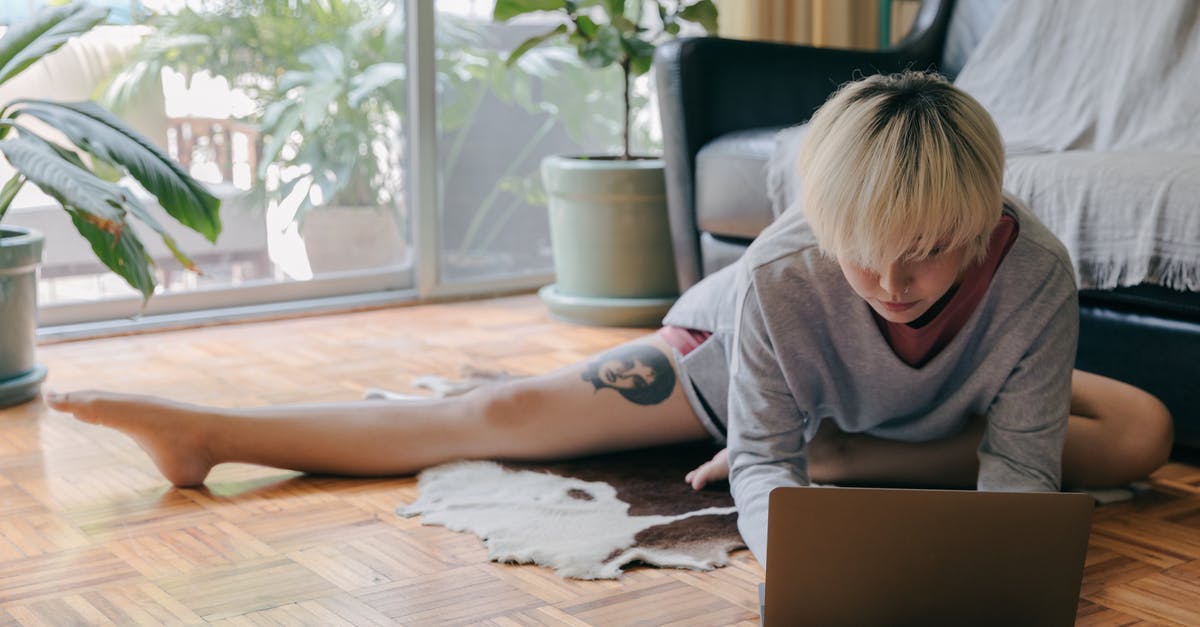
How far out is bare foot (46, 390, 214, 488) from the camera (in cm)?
151

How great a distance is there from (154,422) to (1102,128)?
1530mm

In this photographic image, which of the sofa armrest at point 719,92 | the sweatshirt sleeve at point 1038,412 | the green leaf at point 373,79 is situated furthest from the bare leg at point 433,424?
the green leaf at point 373,79

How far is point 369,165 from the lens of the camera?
114 inches

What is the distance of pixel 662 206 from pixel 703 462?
3.64 feet

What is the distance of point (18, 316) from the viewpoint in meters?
2.00

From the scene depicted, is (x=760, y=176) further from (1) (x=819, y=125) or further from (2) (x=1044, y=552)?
(2) (x=1044, y=552)

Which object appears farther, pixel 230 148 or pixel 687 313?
pixel 230 148

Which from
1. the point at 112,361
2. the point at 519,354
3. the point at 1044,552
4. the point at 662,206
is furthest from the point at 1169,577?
the point at 112,361

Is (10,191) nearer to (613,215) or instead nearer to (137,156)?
(137,156)

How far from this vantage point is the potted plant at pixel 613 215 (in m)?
2.63

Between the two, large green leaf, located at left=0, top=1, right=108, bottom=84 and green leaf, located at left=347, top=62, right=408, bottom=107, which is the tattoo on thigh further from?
green leaf, located at left=347, top=62, right=408, bottom=107

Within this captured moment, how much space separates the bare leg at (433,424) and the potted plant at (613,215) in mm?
1077

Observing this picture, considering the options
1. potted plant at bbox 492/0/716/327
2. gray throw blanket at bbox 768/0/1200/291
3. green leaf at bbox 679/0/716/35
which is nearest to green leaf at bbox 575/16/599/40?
potted plant at bbox 492/0/716/327

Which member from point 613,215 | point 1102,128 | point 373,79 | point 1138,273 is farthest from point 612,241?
point 1138,273
